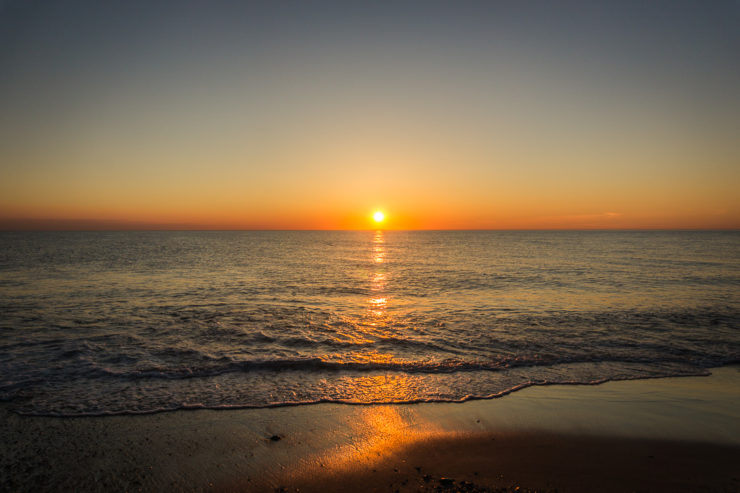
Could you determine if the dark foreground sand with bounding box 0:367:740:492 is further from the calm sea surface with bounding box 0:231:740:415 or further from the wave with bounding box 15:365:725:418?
the calm sea surface with bounding box 0:231:740:415

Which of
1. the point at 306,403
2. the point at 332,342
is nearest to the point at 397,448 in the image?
the point at 306,403

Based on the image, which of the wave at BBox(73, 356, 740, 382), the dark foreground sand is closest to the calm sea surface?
the wave at BBox(73, 356, 740, 382)

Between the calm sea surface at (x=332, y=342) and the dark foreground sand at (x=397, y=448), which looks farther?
the calm sea surface at (x=332, y=342)

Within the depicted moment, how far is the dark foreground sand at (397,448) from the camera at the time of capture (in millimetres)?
5141

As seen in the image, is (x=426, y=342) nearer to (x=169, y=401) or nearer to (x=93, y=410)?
(x=169, y=401)

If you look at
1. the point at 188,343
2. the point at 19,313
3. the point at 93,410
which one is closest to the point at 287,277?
the point at 19,313

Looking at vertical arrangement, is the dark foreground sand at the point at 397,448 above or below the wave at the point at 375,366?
above

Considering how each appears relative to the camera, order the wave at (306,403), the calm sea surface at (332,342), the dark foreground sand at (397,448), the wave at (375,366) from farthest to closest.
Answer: the wave at (375,366), the calm sea surface at (332,342), the wave at (306,403), the dark foreground sand at (397,448)

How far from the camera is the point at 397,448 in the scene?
598 centimetres

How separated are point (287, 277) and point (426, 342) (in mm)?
21910

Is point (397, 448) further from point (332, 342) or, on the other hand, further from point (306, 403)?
point (332, 342)

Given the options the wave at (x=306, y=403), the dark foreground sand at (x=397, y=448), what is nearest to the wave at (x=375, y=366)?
the wave at (x=306, y=403)

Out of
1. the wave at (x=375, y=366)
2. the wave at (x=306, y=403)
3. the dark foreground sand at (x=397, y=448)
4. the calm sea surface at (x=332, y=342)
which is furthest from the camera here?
the wave at (x=375, y=366)

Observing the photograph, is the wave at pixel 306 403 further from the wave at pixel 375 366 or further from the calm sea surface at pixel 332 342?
the wave at pixel 375 366
